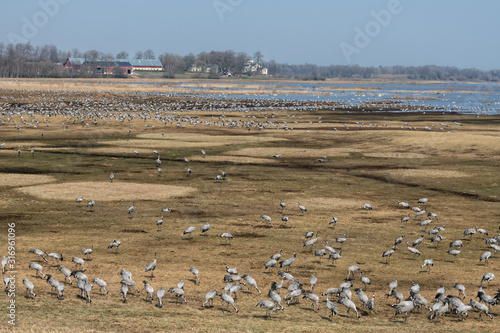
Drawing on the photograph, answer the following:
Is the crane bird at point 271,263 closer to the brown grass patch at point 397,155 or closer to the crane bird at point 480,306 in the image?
Answer: the crane bird at point 480,306

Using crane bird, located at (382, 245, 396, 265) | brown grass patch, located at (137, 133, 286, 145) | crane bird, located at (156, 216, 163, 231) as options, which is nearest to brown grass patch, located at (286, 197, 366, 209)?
crane bird, located at (156, 216, 163, 231)

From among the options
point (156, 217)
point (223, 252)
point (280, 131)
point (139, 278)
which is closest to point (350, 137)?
point (280, 131)

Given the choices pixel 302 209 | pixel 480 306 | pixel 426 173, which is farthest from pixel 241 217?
pixel 426 173

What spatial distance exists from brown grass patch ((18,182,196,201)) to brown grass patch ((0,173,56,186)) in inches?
64.0

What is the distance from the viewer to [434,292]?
20953 millimetres

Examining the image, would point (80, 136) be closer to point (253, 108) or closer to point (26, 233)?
point (26, 233)

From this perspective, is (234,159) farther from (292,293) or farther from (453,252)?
(292,293)

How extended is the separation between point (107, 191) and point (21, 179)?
24.4 feet

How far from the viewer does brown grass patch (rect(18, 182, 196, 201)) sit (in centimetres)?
3619

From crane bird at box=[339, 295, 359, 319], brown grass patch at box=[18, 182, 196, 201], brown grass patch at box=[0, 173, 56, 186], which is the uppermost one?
crane bird at box=[339, 295, 359, 319]

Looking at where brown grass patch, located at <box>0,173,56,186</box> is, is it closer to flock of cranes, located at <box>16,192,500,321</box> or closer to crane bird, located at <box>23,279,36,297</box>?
flock of cranes, located at <box>16,192,500,321</box>

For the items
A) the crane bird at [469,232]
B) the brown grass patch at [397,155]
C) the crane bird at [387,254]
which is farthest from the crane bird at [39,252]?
the brown grass patch at [397,155]

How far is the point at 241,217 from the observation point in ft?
105

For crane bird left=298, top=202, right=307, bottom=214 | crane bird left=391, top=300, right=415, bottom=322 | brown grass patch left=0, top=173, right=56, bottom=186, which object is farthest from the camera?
brown grass patch left=0, top=173, right=56, bottom=186
